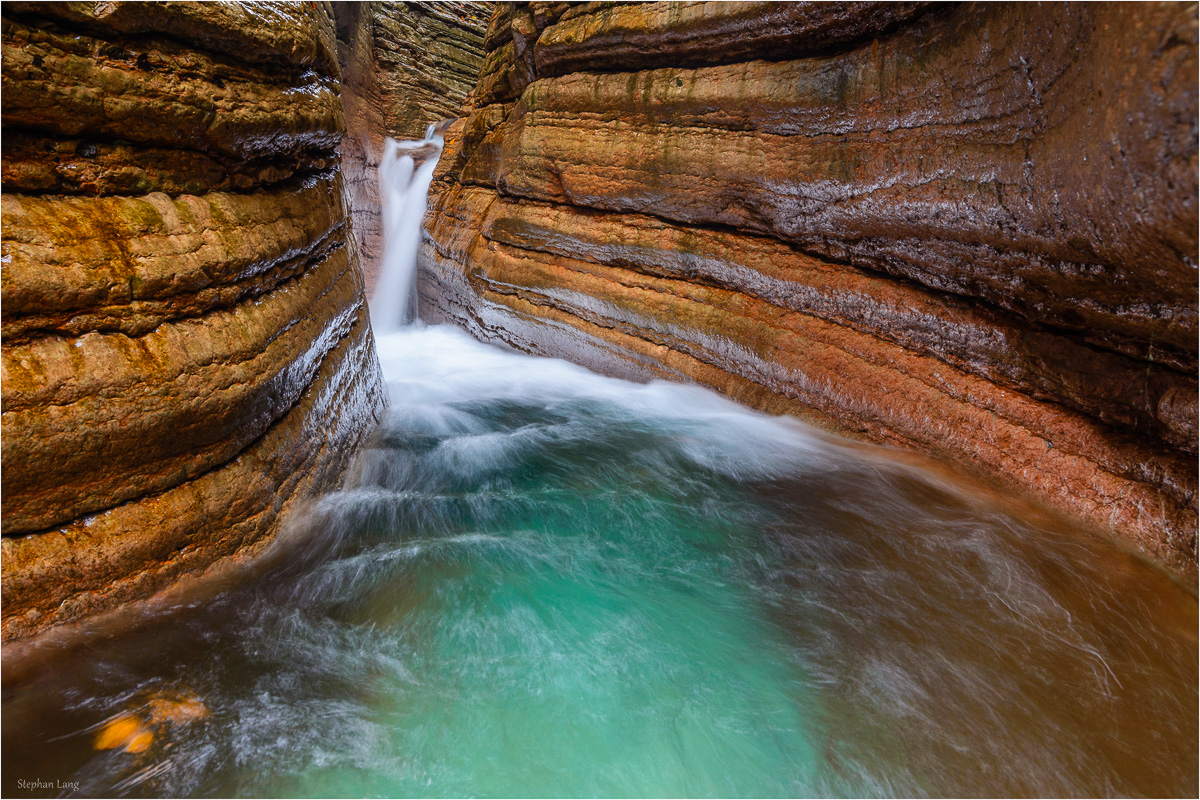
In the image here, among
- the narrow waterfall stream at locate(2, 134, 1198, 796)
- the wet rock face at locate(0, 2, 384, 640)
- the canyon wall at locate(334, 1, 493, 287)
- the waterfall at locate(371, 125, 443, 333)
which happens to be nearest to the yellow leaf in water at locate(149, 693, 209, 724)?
the narrow waterfall stream at locate(2, 134, 1198, 796)

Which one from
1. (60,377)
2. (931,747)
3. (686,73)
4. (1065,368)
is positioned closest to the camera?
(931,747)

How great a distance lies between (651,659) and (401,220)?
1037 cm

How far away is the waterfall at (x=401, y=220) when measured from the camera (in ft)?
32.1

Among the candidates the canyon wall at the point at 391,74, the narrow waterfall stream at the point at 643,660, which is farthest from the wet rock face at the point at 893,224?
the canyon wall at the point at 391,74

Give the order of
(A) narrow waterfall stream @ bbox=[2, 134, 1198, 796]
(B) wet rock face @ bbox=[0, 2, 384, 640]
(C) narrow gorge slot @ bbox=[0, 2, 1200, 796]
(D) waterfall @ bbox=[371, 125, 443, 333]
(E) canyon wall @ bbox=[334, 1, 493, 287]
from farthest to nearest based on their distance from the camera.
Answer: (E) canyon wall @ bbox=[334, 1, 493, 287]
(D) waterfall @ bbox=[371, 125, 443, 333]
(B) wet rock face @ bbox=[0, 2, 384, 640]
(C) narrow gorge slot @ bbox=[0, 2, 1200, 796]
(A) narrow waterfall stream @ bbox=[2, 134, 1198, 796]

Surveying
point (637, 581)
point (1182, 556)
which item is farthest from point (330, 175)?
point (1182, 556)

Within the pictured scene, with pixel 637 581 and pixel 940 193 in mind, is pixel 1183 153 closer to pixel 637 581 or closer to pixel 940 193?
pixel 940 193

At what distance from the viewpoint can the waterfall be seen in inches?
386

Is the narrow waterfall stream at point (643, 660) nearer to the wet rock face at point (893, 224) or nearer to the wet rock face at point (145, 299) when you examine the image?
the wet rock face at point (145, 299)

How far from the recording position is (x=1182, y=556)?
3.22 m

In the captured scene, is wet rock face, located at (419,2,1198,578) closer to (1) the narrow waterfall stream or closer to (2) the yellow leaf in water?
(1) the narrow waterfall stream

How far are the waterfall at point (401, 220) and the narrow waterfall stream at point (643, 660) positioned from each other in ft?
20.4

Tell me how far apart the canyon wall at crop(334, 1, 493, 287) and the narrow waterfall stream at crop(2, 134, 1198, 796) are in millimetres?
9364

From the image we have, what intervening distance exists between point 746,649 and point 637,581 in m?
0.70
